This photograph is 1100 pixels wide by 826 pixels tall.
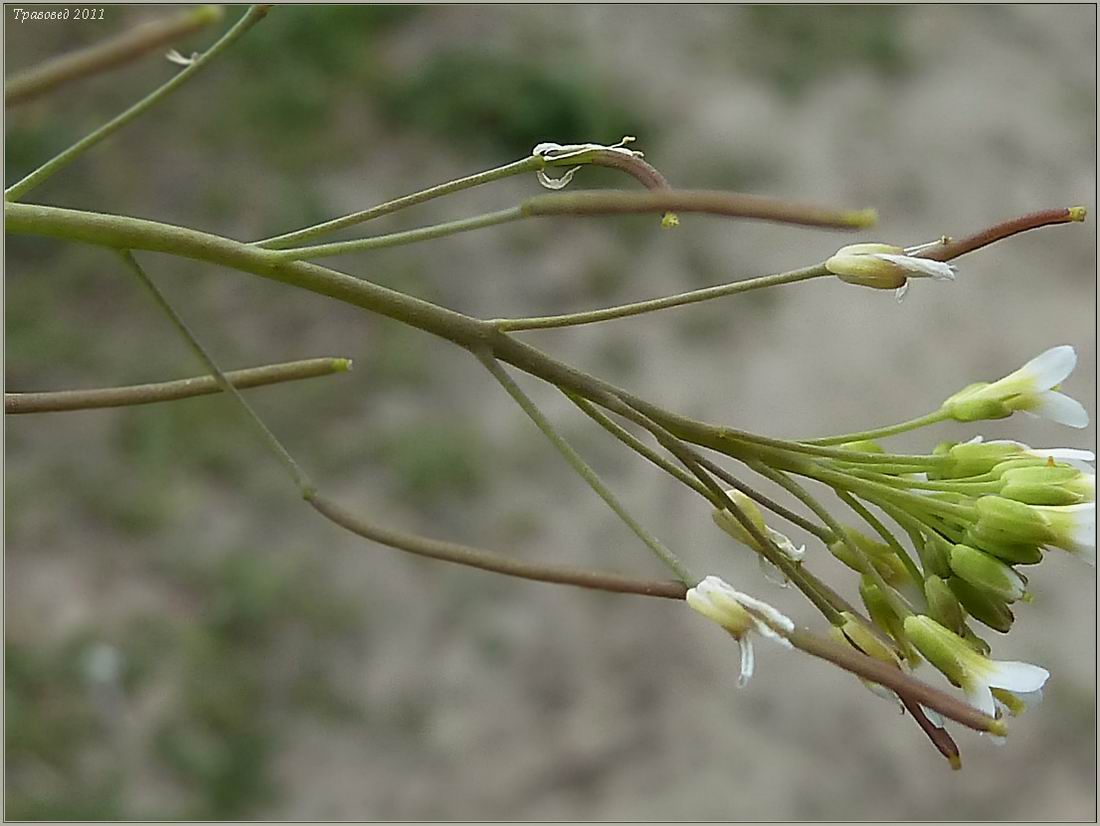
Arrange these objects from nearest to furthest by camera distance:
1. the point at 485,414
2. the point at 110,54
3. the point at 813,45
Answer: the point at 110,54, the point at 485,414, the point at 813,45

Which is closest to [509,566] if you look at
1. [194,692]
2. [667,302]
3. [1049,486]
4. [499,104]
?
[667,302]

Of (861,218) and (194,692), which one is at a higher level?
(861,218)

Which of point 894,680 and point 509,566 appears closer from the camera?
point 894,680

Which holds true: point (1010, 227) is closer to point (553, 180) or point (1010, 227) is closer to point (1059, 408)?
point (1059, 408)

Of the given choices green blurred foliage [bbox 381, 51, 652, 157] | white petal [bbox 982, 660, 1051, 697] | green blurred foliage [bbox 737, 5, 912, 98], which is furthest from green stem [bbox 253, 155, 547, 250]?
green blurred foliage [bbox 737, 5, 912, 98]

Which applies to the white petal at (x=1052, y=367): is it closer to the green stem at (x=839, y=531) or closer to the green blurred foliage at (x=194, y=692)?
the green stem at (x=839, y=531)

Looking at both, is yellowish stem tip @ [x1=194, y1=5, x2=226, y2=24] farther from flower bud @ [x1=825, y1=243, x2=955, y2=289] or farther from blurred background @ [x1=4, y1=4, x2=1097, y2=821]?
blurred background @ [x1=4, y1=4, x2=1097, y2=821]

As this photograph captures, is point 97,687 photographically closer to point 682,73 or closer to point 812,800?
point 812,800

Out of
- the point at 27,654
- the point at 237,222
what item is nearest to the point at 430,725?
the point at 27,654
